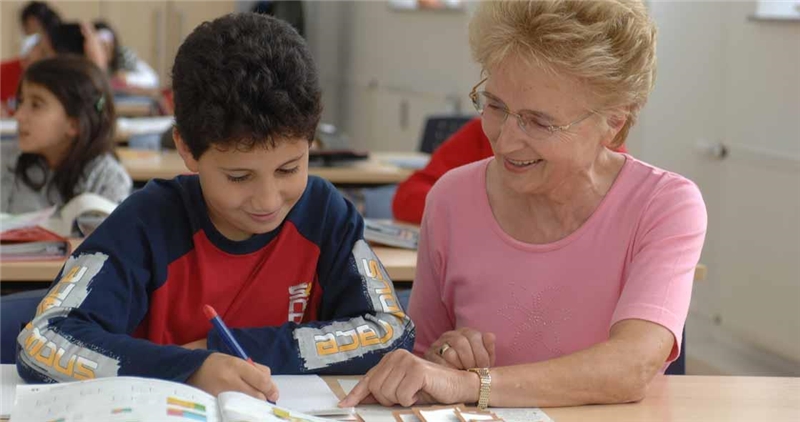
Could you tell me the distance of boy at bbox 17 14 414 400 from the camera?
58.7 inches

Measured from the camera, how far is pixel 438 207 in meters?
1.93

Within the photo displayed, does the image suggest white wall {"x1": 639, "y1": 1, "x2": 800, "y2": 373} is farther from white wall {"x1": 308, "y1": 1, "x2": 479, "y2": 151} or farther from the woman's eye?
the woman's eye

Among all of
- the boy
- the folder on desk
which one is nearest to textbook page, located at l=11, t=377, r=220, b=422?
the boy

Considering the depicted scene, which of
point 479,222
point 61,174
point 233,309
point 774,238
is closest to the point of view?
point 233,309

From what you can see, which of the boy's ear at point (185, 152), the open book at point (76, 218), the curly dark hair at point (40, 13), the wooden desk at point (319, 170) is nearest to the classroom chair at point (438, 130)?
the wooden desk at point (319, 170)

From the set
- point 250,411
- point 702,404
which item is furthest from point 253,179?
point 702,404

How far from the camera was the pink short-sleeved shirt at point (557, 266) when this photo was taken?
1.67m

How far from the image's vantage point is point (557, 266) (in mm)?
1795

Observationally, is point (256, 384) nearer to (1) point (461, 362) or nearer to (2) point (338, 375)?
(2) point (338, 375)

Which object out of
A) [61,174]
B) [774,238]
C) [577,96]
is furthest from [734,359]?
[577,96]

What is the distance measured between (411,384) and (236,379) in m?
0.22

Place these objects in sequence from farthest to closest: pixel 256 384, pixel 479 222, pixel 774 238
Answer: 1. pixel 774 238
2. pixel 479 222
3. pixel 256 384

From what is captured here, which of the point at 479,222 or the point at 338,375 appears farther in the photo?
the point at 479,222

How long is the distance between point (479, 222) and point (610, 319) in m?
0.27
